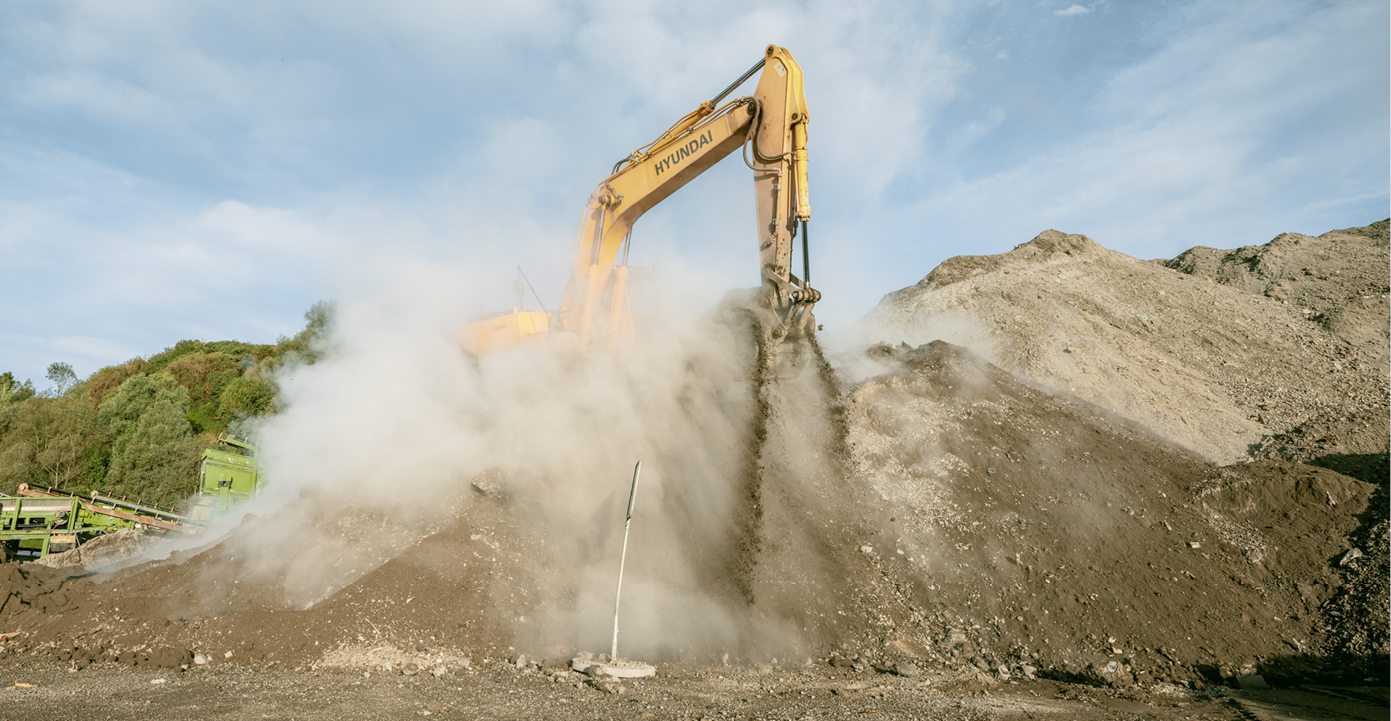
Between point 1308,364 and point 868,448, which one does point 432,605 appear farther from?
point 1308,364

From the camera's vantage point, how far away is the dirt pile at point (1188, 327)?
48.2 ft

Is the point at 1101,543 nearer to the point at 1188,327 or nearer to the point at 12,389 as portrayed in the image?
the point at 1188,327

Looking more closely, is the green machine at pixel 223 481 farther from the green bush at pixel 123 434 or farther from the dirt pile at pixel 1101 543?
the dirt pile at pixel 1101 543

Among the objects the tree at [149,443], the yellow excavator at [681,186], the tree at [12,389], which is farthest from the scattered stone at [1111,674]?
Result: the tree at [12,389]

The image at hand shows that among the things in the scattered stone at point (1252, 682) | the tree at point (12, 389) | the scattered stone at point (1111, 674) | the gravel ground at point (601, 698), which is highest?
the tree at point (12, 389)

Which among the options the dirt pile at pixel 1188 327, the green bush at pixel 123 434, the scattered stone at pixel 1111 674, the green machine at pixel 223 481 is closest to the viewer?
the scattered stone at pixel 1111 674

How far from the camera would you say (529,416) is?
10.8 metres

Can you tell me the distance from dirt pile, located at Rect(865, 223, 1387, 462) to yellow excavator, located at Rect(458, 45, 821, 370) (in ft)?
31.0

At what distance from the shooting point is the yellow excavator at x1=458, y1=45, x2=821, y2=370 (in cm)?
853

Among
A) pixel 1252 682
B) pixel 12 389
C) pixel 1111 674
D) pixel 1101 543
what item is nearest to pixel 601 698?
pixel 1111 674

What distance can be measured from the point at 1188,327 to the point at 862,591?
48.6 feet

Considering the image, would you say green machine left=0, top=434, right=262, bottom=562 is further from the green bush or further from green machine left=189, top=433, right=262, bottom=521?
the green bush

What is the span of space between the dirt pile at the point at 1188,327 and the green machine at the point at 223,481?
17.6 metres

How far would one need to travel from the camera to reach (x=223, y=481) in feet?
52.5
